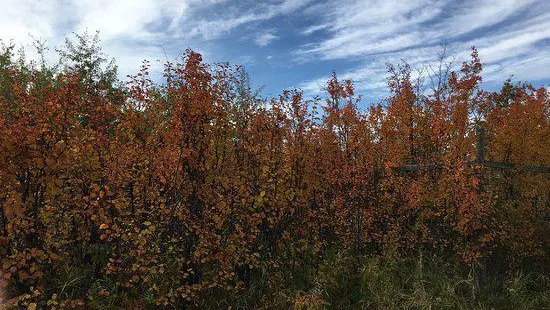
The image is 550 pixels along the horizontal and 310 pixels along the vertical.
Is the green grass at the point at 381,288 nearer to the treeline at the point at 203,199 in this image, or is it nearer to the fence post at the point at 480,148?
the treeline at the point at 203,199

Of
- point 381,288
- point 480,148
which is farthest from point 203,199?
point 480,148

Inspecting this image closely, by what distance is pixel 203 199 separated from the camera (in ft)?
19.2

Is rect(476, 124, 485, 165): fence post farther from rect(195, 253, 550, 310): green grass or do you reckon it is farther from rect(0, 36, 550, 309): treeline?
rect(195, 253, 550, 310): green grass

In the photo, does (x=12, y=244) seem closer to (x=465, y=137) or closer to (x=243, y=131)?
(x=243, y=131)

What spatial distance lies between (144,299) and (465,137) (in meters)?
11.0

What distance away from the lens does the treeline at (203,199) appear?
5148mm

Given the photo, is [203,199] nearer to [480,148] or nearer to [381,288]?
[381,288]

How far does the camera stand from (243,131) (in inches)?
266

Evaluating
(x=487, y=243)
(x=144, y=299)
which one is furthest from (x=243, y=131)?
(x=487, y=243)

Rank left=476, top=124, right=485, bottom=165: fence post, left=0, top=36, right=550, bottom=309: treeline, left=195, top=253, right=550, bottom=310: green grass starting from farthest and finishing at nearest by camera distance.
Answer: left=476, top=124, right=485, bottom=165: fence post, left=195, top=253, right=550, bottom=310: green grass, left=0, top=36, right=550, bottom=309: treeline

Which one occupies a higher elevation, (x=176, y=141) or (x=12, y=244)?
(x=176, y=141)

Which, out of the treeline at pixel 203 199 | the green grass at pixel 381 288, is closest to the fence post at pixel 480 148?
the treeline at pixel 203 199

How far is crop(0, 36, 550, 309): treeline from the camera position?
Answer: 5148 mm

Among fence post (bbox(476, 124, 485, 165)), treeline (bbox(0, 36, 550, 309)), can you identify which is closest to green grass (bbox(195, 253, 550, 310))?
treeline (bbox(0, 36, 550, 309))
